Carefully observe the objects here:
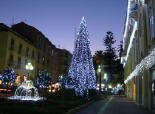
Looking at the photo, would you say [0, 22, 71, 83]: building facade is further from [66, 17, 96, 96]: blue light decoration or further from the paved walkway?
the paved walkway

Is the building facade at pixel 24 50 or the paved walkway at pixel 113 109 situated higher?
the building facade at pixel 24 50

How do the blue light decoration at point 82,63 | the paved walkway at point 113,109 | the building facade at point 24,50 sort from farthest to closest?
the building facade at point 24,50
the blue light decoration at point 82,63
the paved walkway at point 113,109

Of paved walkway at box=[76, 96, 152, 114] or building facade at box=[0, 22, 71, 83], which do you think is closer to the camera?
paved walkway at box=[76, 96, 152, 114]

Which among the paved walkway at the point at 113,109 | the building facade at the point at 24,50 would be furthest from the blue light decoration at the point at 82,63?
the building facade at the point at 24,50

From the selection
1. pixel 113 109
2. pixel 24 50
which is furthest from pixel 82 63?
pixel 24 50

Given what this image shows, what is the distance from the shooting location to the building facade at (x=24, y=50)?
35281mm

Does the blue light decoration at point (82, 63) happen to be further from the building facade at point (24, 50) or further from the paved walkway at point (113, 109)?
the building facade at point (24, 50)

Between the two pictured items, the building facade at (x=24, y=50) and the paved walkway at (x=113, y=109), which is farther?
the building facade at (x=24, y=50)

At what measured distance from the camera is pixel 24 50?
41844 mm

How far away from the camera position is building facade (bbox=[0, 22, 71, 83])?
35.3m

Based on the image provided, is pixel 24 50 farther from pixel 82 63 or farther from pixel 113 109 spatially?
pixel 113 109

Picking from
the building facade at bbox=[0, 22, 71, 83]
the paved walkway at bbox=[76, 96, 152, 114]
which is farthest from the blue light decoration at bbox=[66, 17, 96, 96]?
the building facade at bbox=[0, 22, 71, 83]

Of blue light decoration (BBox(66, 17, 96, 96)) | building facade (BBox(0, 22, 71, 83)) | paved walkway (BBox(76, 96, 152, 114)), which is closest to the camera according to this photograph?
paved walkway (BBox(76, 96, 152, 114))

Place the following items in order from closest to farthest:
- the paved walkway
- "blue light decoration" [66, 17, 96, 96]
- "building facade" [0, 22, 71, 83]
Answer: the paved walkway
"blue light decoration" [66, 17, 96, 96]
"building facade" [0, 22, 71, 83]
